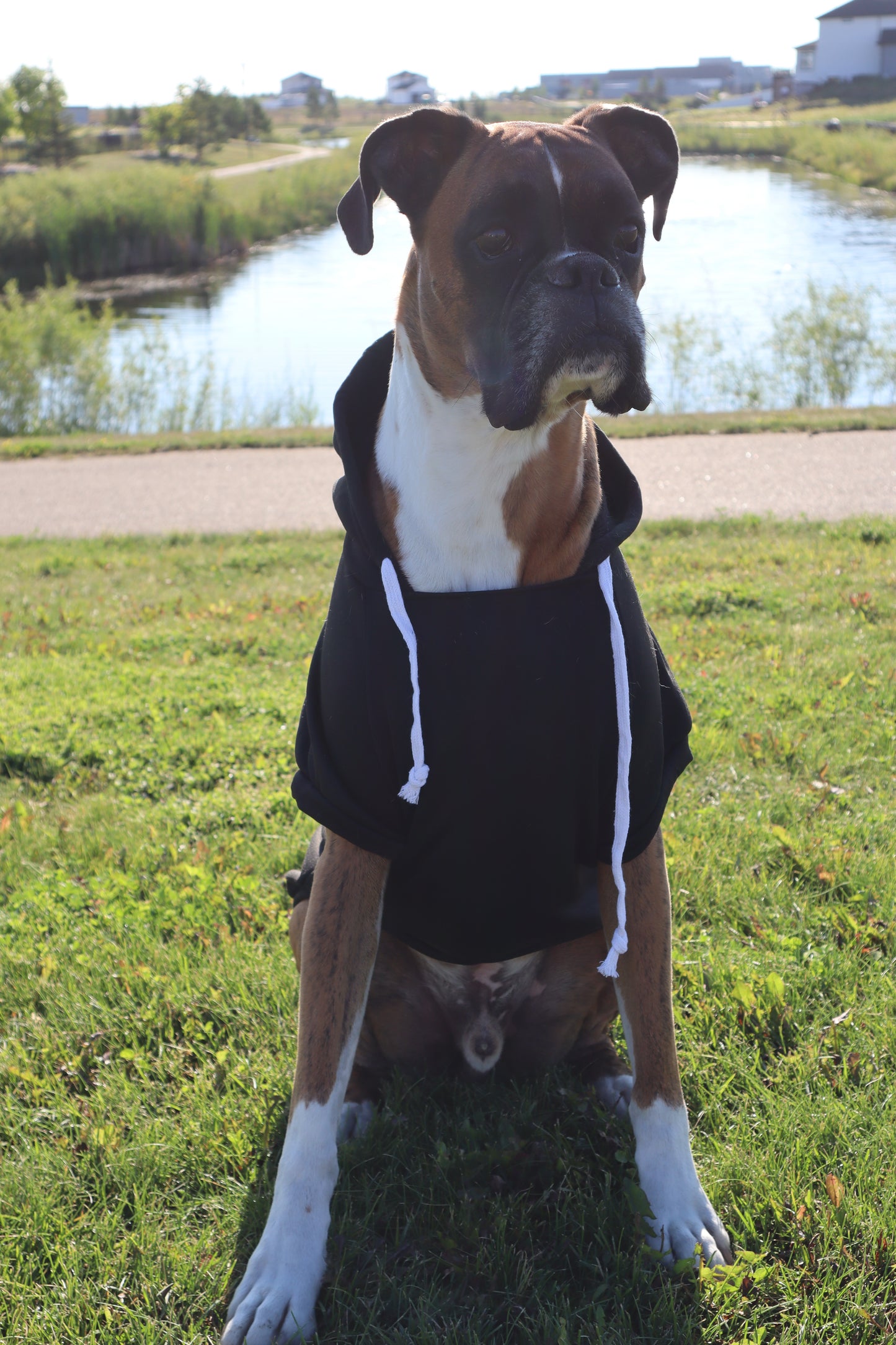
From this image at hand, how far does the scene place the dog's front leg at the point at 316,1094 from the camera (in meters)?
2.10

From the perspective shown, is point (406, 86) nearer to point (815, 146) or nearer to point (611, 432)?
point (815, 146)

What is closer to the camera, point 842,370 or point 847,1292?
point 847,1292

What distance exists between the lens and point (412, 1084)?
8.68ft

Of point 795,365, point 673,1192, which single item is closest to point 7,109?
point 795,365

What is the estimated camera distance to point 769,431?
10.7m

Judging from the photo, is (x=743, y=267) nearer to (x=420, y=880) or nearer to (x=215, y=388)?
(x=215, y=388)

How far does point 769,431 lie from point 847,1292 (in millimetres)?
9667

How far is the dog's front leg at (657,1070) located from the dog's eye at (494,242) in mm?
1305

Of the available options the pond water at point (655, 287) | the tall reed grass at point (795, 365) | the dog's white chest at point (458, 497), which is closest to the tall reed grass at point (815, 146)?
the pond water at point (655, 287)

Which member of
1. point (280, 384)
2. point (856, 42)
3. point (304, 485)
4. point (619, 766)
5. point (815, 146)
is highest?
point (856, 42)

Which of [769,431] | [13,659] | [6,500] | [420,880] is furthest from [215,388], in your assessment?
[420,880]

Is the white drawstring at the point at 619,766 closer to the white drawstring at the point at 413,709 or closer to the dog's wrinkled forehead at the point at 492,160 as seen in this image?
the white drawstring at the point at 413,709

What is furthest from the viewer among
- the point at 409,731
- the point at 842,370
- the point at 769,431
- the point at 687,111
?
the point at 687,111

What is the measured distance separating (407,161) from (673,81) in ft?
480
